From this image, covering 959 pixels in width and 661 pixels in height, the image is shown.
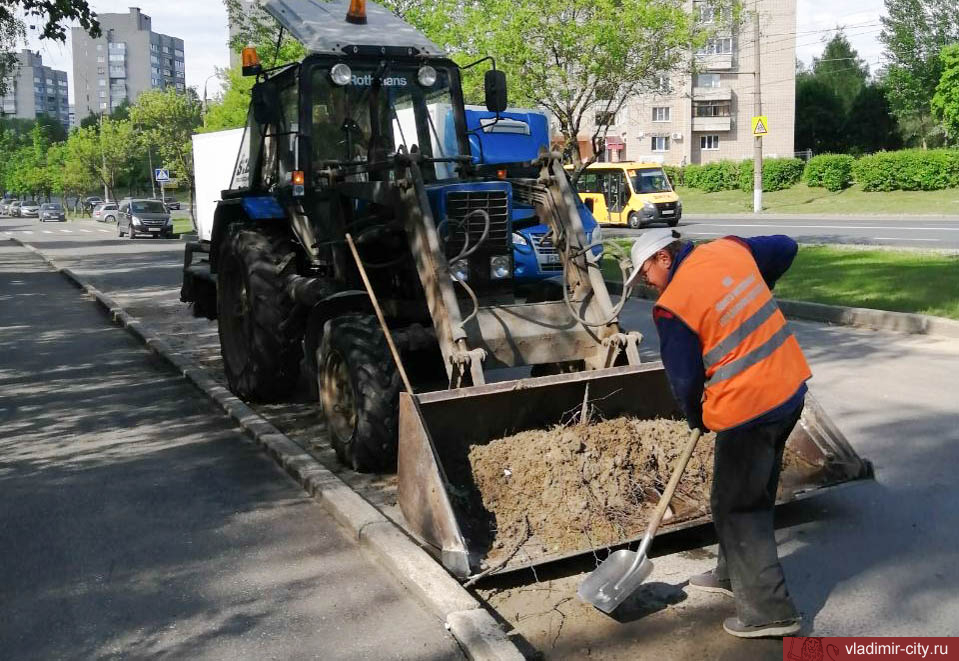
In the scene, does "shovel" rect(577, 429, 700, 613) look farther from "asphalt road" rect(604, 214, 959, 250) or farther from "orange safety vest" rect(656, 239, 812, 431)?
"asphalt road" rect(604, 214, 959, 250)

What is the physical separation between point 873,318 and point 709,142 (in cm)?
6278

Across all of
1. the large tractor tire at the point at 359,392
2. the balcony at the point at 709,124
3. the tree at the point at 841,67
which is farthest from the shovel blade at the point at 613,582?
the tree at the point at 841,67

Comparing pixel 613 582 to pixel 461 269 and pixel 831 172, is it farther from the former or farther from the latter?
pixel 831 172

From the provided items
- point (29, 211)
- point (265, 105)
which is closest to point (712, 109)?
point (29, 211)

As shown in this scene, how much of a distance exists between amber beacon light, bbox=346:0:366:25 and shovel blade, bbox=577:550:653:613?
5198 mm

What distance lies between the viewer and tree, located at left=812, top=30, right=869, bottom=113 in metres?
87.8

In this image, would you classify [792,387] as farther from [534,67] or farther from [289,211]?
[534,67]

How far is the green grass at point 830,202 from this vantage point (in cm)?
3533

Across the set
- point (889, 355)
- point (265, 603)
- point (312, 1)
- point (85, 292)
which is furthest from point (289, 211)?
point (85, 292)

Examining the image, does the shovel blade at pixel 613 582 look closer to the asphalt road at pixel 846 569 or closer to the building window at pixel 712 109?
the asphalt road at pixel 846 569

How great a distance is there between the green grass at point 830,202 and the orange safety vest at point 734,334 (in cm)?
3058

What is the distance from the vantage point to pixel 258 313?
26.2 feet

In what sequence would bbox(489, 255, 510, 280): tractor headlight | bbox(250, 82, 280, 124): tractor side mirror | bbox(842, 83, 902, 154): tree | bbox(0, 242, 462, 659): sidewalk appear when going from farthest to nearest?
bbox(842, 83, 902, 154): tree
bbox(250, 82, 280, 124): tractor side mirror
bbox(489, 255, 510, 280): tractor headlight
bbox(0, 242, 462, 659): sidewalk

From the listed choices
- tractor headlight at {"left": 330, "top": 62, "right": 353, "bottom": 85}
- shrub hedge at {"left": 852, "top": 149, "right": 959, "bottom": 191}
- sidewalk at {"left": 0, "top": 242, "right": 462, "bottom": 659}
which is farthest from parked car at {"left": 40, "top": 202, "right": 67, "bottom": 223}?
tractor headlight at {"left": 330, "top": 62, "right": 353, "bottom": 85}
